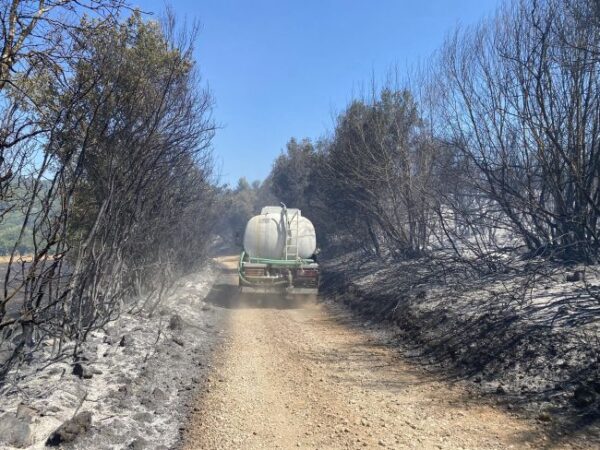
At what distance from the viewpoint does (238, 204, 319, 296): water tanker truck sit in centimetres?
1465

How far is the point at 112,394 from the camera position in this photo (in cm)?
542

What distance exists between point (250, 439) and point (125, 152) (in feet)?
15.5

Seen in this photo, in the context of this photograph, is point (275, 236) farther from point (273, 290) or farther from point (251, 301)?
point (251, 301)

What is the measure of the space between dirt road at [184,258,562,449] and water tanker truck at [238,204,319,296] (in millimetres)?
5958

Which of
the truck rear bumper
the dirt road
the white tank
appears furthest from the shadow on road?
the dirt road

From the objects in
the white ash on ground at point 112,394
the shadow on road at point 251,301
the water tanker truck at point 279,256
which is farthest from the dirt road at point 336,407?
the water tanker truck at point 279,256

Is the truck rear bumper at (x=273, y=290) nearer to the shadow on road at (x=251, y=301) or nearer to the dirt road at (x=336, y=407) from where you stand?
the shadow on road at (x=251, y=301)

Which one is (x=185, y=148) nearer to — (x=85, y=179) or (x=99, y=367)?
(x=85, y=179)

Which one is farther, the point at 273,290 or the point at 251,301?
the point at 251,301

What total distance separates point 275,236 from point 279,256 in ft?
2.36

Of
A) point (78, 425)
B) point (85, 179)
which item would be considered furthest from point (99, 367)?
point (85, 179)

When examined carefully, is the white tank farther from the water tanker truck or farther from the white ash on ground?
the white ash on ground

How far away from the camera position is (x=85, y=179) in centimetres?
870

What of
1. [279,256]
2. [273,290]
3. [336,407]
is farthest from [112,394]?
[279,256]
